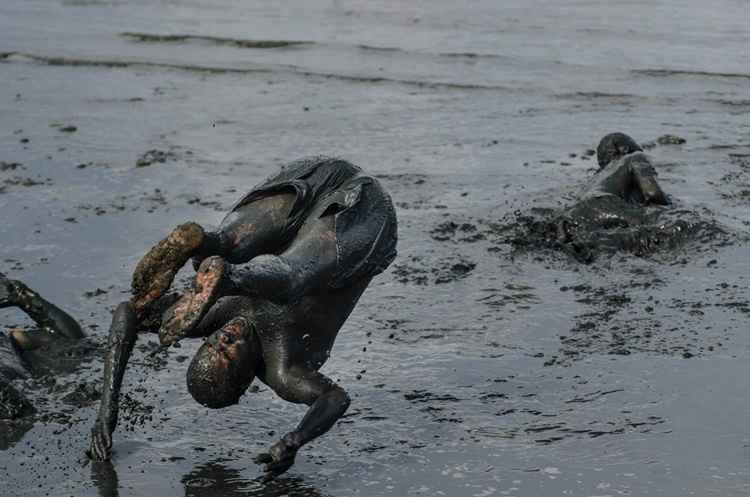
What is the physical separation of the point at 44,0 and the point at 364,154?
504 inches

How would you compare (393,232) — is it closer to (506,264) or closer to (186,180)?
(506,264)

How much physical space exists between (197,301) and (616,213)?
5590mm

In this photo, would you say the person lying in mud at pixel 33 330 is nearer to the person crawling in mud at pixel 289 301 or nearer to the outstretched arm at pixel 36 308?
the outstretched arm at pixel 36 308

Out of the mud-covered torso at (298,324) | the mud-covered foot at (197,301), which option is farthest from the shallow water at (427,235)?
the mud-covered foot at (197,301)

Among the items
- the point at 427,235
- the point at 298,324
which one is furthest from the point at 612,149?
the point at 298,324

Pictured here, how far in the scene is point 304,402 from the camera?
5812 millimetres

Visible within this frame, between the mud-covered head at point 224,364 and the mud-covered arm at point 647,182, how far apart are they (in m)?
5.01

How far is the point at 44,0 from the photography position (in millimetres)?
23750

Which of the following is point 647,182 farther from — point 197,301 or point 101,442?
point 197,301

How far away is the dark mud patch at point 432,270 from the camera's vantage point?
898 cm

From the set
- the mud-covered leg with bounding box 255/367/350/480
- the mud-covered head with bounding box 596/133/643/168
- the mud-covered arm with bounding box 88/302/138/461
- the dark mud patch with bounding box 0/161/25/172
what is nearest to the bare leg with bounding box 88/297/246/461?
the mud-covered arm with bounding box 88/302/138/461

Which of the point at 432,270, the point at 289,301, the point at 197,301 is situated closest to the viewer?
the point at 197,301

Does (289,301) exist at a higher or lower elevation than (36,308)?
higher

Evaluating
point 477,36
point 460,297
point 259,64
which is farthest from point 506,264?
point 477,36
